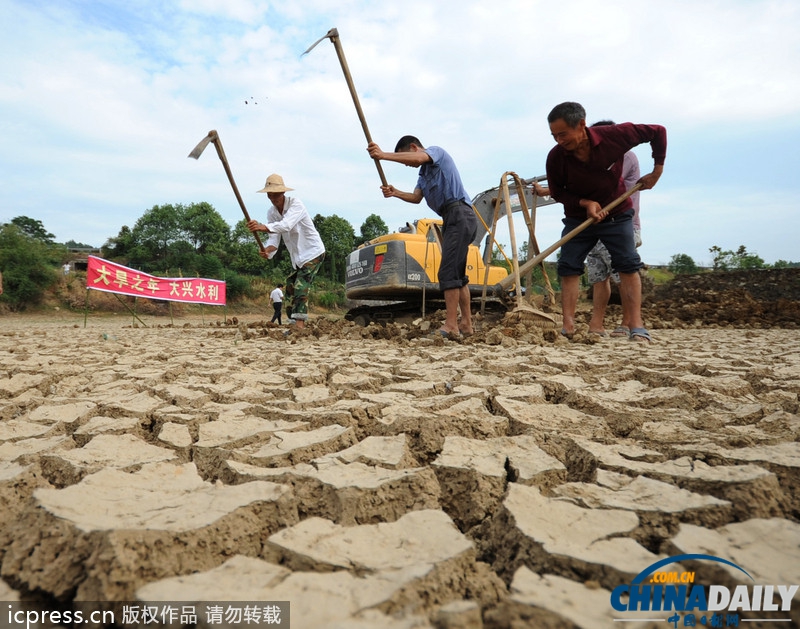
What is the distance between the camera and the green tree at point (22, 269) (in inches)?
653

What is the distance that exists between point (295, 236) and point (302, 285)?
471 millimetres

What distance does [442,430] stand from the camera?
147 centimetres

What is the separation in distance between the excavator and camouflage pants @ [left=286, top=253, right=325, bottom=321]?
55.5 inches

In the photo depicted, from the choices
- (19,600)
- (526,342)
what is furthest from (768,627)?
(526,342)

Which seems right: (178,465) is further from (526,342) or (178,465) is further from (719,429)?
(526,342)

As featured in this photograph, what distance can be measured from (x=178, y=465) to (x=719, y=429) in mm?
1439

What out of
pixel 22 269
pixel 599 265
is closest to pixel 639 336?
pixel 599 265

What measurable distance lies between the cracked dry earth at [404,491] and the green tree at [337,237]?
3030 cm

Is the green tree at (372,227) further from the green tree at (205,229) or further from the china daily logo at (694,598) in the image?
the china daily logo at (694,598)

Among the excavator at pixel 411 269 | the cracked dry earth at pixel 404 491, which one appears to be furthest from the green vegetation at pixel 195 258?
the cracked dry earth at pixel 404 491

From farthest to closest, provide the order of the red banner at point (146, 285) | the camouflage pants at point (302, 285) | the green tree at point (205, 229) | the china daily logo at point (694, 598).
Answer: the green tree at point (205, 229) < the red banner at point (146, 285) < the camouflage pants at point (302, 285) < the china daily logo at point (694, 598)

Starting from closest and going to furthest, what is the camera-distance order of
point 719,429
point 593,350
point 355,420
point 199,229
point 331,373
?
point 719,429
point 355,420
point 331,373
point 593,350
point 199,229

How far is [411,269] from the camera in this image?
6.51 m

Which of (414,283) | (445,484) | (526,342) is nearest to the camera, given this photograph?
(445,484)
